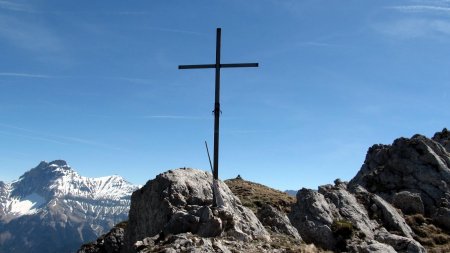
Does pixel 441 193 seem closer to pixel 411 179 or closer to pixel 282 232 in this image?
pixel 411 179

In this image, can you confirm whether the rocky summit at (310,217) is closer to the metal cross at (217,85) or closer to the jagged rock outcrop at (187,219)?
the jagged rock outcrop at (187,219)

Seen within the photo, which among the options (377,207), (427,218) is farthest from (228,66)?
(427,218)

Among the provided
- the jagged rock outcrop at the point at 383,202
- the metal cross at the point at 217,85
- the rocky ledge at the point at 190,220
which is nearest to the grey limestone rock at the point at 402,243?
the jagged rock outcrop at the point at 383,202

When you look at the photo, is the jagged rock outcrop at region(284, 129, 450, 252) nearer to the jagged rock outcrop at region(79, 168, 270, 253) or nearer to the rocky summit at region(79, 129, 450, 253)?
the rocky summit at region(79, 129, 450, 253)

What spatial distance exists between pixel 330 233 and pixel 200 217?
1315 centimetres

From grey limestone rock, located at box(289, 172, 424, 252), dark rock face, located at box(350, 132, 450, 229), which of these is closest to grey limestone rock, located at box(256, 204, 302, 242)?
grey limestone rock, located at box(289, 172, 424, 252)

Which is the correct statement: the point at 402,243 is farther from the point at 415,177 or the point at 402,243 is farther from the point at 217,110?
the point at 415,177

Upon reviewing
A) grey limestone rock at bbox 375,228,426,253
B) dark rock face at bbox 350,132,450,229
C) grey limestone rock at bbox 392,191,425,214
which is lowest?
grey limestone rock at bbox 375,228,426,253

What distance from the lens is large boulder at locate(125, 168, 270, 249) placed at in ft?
71.0

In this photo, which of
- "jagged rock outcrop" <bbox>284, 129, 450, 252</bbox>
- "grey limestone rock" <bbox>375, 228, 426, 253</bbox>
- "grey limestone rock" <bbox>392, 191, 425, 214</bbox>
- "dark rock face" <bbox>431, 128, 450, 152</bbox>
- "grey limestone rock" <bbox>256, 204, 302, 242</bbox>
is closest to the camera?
"grey limestone rock" <bbox>375, 228, 426, 253</bbox>

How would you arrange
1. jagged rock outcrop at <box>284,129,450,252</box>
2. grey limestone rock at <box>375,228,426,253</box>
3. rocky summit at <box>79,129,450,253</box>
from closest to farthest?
rocky summit at <box>79,129,450,253</box> < grey limestone rock at <box>375,228,426,253</box> < jagged rock outcrop at <box>284,129,450,252</box>

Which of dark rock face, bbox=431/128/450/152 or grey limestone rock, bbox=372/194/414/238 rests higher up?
dark rock face, bbox=431/128/450/152

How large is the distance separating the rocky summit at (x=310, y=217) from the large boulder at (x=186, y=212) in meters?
0.06

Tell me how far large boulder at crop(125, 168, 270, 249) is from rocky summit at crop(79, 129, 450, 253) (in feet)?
0.20
